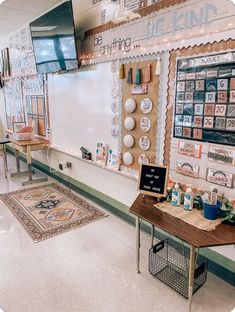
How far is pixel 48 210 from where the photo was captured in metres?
3.05

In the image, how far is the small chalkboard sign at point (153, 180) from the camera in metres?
1.91

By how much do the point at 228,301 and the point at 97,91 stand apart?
95.3 inches

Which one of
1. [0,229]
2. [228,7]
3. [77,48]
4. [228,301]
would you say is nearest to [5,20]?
[77,48]

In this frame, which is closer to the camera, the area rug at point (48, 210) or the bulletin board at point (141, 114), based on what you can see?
the bulletin board at point (141, 114)

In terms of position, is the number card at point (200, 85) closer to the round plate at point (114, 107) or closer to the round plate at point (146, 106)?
the round plate at point (146, 106)

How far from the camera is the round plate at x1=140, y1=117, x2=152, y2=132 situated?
231cm

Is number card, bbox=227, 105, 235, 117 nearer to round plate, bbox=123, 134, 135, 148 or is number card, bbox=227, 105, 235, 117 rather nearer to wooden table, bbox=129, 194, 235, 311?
wooden table, bbox=129, 194, 235, 311

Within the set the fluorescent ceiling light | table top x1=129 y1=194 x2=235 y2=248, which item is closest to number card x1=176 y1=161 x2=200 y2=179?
table top x1=129 y1=194 x2=235 y2=248

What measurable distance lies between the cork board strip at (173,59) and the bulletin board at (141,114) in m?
0.15

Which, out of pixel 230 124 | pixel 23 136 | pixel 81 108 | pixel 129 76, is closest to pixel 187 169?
pixel 230 124

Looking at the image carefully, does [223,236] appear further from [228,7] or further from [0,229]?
[0,229]

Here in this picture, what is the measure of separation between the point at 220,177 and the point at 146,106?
3.12ft

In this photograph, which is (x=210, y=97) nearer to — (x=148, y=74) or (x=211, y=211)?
(x=148, y=74)

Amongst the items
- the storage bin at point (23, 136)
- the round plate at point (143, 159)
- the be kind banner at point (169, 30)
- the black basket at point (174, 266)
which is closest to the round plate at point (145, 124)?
the round plate at point (143, 159)
